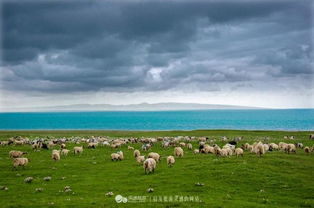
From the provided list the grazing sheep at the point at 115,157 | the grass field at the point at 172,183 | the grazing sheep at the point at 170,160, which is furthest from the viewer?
the grazing sheep at the point at 115,157

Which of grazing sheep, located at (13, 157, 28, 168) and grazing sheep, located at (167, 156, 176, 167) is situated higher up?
grazing sheep, located at (167, 156, 176, 167)

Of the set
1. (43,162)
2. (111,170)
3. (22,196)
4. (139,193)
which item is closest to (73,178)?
(111,170)

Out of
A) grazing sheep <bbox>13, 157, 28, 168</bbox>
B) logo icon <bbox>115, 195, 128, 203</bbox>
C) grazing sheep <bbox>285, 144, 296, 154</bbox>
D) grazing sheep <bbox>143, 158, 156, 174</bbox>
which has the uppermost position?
grazing sheep <bbox>285, 144, 296, 154</bbox>

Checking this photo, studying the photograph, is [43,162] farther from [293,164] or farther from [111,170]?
[293,164]

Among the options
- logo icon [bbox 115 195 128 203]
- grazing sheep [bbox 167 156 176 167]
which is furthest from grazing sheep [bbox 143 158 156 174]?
logo icon [bbox 115 195 128 203]

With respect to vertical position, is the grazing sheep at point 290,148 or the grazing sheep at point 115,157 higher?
the grazing sheep at point 290,148

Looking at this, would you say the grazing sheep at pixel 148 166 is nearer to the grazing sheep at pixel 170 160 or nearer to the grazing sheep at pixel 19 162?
the grazing sheep at pixel 170 160

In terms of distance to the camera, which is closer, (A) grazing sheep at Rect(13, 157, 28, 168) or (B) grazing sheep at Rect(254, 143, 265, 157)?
(A) grazing sheep at Rect(13, 157, 28, 168)

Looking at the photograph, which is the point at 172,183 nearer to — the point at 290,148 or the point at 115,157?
the point at 115,157

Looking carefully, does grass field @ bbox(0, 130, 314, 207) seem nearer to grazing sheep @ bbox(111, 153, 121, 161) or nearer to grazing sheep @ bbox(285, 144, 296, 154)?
grazing sheep @ bbox(111, 153, 121, 161)

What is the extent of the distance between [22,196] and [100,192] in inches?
226

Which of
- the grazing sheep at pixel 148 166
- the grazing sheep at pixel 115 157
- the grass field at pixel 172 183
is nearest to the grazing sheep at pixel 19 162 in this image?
the grass field at pixel 172 183

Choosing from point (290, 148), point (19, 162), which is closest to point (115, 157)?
point (19, 162)

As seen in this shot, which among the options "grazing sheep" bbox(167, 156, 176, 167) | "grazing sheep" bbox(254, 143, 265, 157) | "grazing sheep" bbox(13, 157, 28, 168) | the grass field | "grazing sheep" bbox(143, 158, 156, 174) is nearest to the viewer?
the grass field
